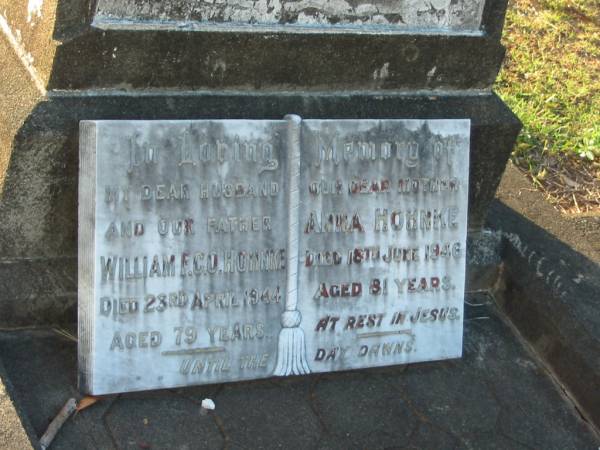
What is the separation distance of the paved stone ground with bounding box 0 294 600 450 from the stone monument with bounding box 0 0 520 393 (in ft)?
0.19

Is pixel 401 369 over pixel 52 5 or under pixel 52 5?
under

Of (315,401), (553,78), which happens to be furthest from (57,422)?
(553,78)

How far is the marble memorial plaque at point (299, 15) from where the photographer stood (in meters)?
1.87

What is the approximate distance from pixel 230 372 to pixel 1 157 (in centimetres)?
80

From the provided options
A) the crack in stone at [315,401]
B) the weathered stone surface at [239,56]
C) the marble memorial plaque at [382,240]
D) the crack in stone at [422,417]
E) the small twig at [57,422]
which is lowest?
the crack in stone at [422,417]

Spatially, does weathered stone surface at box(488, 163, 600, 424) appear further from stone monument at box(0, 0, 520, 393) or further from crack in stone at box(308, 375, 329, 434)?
crack in stone at box(308, 375, 329, 434)

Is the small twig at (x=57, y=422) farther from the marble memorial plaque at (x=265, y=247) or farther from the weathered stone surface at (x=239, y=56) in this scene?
the weathered stone surface at (x=239, y=56)

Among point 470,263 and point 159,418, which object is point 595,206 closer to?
point 470,263

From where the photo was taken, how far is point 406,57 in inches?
85.9

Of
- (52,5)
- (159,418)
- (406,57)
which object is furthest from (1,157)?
(406,57)

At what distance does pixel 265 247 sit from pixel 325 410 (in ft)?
1.53

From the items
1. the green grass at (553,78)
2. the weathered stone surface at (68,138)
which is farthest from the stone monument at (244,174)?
the green grass at (553,78)

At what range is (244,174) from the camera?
78.3 inches

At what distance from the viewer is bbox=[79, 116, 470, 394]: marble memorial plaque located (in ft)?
6.23
